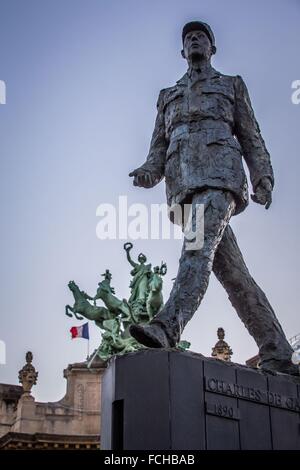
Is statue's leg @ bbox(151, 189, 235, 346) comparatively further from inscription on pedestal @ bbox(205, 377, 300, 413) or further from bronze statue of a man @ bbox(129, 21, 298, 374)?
inscription on pedestal @ bbox(205, 377, 300, 413)

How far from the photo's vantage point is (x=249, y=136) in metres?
6.44

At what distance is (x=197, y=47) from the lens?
6477mm

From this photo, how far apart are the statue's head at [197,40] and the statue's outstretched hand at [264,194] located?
1308mm

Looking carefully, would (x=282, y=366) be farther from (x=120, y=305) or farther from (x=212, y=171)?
(x=120, y=305)

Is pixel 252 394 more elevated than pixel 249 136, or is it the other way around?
pixel 249 136

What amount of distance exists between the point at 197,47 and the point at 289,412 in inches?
129

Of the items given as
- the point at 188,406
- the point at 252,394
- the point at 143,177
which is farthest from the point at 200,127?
the point at 188,406

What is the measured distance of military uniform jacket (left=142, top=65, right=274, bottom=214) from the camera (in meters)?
6.02

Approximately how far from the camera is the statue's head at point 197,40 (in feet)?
21.3

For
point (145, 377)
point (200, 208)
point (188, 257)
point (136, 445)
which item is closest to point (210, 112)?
point (200, 208)

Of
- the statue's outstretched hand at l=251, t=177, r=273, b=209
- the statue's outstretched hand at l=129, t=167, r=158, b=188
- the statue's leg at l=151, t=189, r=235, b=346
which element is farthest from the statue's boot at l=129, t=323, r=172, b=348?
the statue's outstretched hand at l=251, t=177, r=273, b=209

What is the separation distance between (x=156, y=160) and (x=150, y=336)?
2031mm

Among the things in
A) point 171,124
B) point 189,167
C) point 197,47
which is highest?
point 197,47
